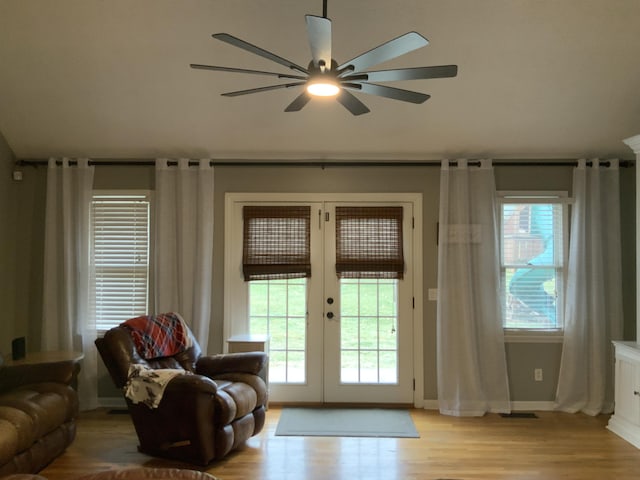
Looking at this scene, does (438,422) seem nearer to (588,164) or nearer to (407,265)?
(407,265)

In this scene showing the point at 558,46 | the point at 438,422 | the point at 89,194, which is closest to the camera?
the point at 558,46

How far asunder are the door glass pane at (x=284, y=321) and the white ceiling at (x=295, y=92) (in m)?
1.26

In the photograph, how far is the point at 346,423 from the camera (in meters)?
4.24

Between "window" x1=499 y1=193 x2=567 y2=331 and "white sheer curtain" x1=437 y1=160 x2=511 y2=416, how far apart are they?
222mm

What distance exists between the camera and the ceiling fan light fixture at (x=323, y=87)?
91.8 inches

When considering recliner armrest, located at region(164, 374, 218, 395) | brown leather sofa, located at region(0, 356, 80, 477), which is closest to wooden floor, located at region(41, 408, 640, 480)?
brown leather sofa, located at region(0, 356, 80, 477)

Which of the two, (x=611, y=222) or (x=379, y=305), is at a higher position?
(x=611, y=222)

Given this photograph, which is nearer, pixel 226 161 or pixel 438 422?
pixel 438 422

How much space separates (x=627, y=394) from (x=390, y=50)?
138 inches

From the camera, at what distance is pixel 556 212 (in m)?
4.68

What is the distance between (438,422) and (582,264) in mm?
1948

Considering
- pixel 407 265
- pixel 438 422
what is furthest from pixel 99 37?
pixel 438 422

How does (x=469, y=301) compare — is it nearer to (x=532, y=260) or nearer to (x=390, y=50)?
(x=532, y=260)

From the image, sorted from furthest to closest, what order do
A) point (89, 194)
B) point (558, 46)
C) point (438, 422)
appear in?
point (89, 194)
point (438, 422)
point (558, 46)
